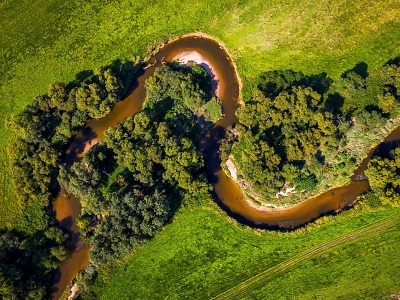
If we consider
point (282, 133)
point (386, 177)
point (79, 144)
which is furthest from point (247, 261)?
point (79, 144)

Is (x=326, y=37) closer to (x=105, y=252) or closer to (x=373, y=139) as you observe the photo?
(x=373, y=139)

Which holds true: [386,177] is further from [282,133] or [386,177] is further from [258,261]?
[258,261]

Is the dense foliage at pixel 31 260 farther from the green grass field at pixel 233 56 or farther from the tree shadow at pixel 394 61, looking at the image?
the tree shadow at pixel 394 61

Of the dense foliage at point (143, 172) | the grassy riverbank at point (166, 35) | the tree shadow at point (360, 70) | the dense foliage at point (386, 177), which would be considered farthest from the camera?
the grassy riverbank at point (166, 35)

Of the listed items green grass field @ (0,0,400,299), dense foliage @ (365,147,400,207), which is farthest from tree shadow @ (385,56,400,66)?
dense foliage @ (365,147,400,207)

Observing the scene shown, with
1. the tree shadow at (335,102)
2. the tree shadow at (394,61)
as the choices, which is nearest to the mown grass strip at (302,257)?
the tree shadow at (335,102)
